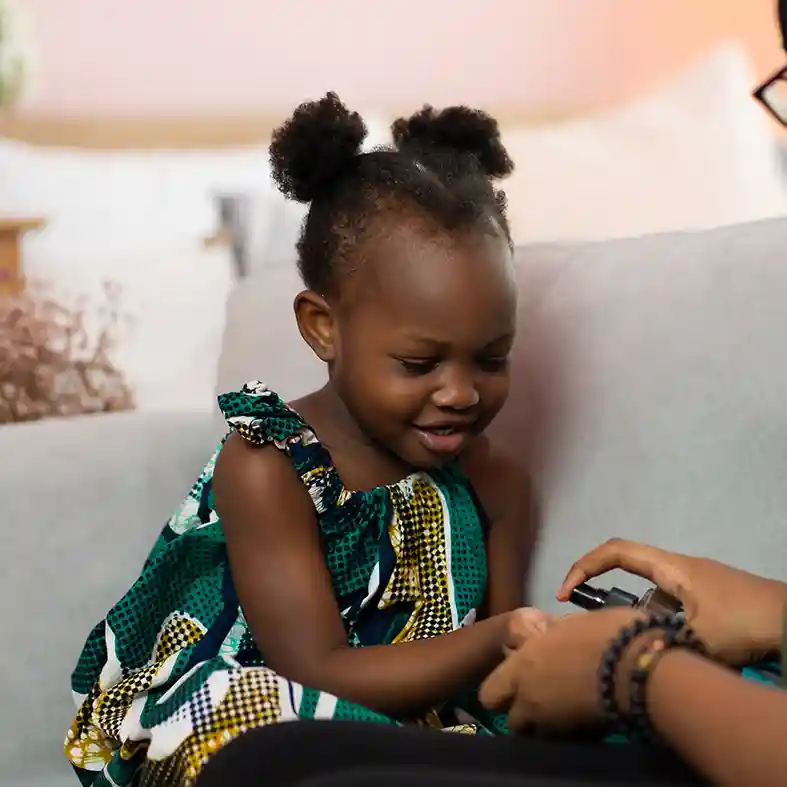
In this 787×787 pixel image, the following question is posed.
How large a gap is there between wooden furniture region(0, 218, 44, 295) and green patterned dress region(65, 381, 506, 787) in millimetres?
907

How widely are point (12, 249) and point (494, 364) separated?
1.15m

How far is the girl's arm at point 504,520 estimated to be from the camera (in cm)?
110

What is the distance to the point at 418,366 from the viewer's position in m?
0.98

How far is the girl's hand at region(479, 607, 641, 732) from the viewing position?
26.1 inches

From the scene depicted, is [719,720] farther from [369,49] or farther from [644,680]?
[369,49]

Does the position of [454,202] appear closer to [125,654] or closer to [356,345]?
[356,345]

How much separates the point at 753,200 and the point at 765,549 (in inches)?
45.7

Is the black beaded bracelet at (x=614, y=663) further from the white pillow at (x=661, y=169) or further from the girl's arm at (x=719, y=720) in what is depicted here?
the white pillow at (x=661, y=169)

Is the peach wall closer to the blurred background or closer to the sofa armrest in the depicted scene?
the blurred background

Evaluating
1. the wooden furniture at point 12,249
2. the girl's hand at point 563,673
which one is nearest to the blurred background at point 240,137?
the wooden furniture at point 12,249

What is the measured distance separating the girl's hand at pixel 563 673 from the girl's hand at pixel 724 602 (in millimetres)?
167

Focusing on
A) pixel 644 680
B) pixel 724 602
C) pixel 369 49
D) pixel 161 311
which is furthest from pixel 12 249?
pixel 644 680

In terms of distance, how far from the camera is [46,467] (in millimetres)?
1210

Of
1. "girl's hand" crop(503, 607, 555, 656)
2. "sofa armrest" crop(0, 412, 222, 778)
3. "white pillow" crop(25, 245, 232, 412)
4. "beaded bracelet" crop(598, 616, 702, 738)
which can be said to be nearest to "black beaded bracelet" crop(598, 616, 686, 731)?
"beaded bracelet" crop(598, 616, 702, 738)
